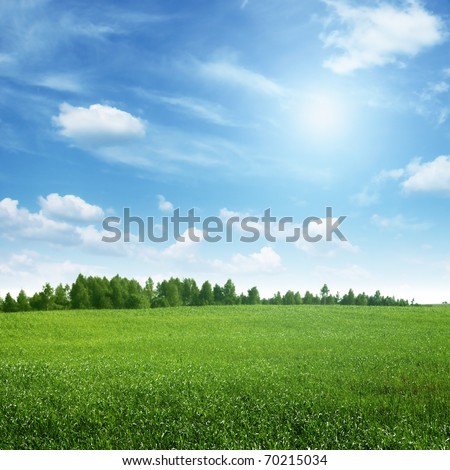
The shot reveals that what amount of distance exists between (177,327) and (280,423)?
28.8 m

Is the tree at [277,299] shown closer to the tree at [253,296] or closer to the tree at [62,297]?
the tree at [253,296]

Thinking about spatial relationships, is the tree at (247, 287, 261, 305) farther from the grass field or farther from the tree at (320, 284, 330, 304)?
the grass field

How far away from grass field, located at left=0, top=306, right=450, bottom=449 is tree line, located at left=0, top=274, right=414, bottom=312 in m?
42.6

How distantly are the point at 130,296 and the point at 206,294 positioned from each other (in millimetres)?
21765

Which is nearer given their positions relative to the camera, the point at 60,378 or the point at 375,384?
the point at 375,384

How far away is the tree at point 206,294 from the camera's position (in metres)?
93.2

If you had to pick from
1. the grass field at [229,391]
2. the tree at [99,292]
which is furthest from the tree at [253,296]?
the grass field at [229,391]

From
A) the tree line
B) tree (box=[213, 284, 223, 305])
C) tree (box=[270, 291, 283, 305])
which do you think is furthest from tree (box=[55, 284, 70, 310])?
tree (box=[270, 291, 283, 305])

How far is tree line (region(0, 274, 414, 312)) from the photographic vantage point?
7425 cm

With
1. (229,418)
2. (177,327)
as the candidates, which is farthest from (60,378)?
(177,327)
